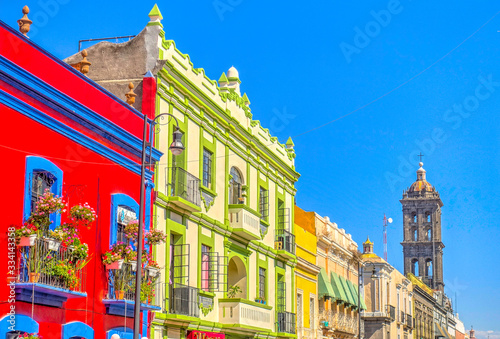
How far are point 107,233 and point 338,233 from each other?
1036 inches

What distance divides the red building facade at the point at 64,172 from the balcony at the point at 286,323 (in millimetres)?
11226

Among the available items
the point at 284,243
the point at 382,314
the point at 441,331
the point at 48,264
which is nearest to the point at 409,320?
the point at 382,314

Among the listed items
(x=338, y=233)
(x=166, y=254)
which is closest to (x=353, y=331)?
(x=338, y=233)

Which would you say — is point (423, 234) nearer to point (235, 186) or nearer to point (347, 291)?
A: point (347, 291)

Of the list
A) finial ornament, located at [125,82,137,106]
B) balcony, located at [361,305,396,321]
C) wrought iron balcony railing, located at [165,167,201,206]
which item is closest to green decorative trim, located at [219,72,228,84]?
wrought iron balcony railing, located at [165,167,201,206]

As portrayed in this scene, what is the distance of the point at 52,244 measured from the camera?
607 inches

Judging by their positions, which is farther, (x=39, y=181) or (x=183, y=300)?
(x=183, y=300)

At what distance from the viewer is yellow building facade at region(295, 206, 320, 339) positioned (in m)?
34.8

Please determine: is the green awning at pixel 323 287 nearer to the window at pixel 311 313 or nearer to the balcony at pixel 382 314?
the window at pixel 311 313

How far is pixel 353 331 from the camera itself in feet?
153

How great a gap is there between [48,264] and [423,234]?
9259 centimetres

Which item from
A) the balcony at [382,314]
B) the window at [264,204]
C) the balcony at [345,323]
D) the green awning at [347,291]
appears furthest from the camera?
the balcony at [382,314]

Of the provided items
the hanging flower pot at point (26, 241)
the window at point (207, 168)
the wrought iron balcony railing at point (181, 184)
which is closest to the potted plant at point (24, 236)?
the hanging flower pot at point (26, 241)

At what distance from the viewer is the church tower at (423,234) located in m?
103
